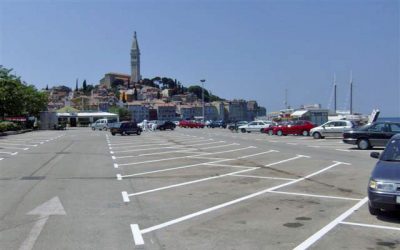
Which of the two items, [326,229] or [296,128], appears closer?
[326,229]

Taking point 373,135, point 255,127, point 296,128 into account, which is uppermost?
point 373,135

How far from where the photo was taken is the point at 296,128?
50500 millimetres

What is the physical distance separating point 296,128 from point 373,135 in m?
22.9

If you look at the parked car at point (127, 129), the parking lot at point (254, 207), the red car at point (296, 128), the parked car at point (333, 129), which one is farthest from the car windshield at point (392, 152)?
the parked car at point (127, 129)

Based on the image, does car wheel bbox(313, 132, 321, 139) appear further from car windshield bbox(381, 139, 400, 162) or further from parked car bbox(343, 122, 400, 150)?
car windshield bbox(381, 139, 400, 162)

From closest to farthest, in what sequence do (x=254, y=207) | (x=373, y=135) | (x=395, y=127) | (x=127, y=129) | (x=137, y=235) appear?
(x=137, y=235), (x=254, y=207), (x=395, y=127), (x=373, y=135), (x=127, y=129)

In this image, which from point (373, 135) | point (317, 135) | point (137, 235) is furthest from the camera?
point (317, 135)

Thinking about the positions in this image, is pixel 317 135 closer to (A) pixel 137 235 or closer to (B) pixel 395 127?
(B) pixel 395 127

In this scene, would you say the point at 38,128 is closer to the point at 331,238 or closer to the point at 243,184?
the point at 243,184

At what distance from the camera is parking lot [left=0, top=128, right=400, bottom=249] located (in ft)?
25.5

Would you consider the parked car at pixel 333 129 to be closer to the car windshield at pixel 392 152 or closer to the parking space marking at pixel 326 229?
the car windshield at pixel 392 152

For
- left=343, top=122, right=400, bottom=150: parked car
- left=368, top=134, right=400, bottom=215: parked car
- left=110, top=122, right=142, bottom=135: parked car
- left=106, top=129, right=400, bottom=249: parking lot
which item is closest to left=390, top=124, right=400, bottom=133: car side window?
left=343, top=122, right=400, bottom=150: parked car

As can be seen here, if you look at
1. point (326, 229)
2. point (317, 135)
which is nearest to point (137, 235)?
point (326, 229)

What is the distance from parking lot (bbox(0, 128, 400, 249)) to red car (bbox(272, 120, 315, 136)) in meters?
30.6
